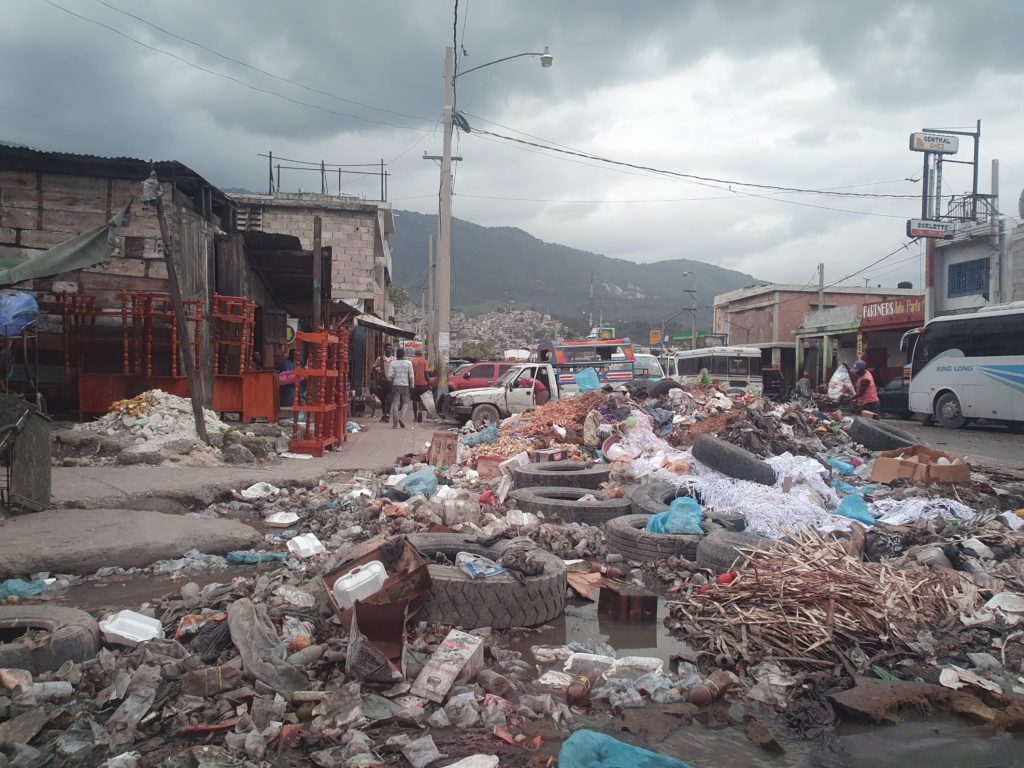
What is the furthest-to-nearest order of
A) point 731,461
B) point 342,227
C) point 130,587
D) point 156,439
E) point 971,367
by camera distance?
point 342,227 → point 971,367 → point 156,439 → point 731,461 → point 130,587

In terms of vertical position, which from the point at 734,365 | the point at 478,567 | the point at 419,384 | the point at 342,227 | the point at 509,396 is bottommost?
the point at 478,567

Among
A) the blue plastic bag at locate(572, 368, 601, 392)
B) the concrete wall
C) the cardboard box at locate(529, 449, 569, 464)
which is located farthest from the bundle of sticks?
the concrete wall

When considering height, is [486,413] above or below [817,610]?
above

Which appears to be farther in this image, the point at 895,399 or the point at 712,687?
the point at 895,399

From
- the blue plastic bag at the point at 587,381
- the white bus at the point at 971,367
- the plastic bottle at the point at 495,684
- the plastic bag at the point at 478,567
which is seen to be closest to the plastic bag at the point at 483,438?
the blue plastic bag at the point at 587,381

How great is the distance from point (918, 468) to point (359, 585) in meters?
7.71

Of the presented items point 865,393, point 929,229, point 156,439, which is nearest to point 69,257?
point 156,439

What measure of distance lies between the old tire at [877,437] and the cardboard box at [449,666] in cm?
993

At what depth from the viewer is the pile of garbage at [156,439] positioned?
29.3 ft

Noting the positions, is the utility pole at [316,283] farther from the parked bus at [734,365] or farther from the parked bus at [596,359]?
the parked bus at [734,365]

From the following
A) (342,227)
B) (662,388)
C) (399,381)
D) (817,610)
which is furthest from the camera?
(342,227)

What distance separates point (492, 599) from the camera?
4355mm

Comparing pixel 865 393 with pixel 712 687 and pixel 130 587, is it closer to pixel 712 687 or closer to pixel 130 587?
pixel 712 687

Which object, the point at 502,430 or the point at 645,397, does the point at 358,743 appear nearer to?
the point at 502,430
